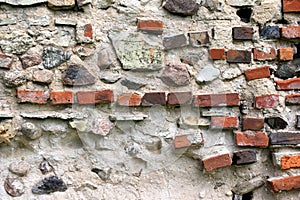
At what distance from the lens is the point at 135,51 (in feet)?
5.61

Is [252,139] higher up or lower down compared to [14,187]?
higher up

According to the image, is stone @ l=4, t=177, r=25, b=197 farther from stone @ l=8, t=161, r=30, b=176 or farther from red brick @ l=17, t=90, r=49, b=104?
red brick @ l=17, t=90, r=49, b=104

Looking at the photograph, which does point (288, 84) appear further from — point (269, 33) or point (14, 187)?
point (14, 187)

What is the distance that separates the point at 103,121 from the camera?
1.68m

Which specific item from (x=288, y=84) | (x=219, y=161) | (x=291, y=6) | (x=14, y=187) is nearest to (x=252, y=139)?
(x=219, y=161)

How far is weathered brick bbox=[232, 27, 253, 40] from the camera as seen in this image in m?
1.76

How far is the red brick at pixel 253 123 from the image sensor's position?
175 cm

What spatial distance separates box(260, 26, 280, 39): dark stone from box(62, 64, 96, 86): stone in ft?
2.56

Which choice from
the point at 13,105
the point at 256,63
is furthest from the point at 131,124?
the point at 256,63

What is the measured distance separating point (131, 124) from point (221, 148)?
0.41 m

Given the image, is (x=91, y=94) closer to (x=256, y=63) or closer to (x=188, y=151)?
(x=188, y=151)

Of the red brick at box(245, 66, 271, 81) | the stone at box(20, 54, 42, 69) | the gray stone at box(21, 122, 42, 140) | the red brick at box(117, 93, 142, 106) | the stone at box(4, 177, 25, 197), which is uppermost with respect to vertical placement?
the stone at box(20, 54, 42, 69)

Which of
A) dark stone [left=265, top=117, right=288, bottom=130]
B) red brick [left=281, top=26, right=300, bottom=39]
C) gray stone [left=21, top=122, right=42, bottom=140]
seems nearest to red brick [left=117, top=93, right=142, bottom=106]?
gray stone [left=21, top=122, right=42, bottom=140]

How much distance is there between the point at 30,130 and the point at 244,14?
3.49 ft
